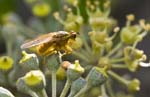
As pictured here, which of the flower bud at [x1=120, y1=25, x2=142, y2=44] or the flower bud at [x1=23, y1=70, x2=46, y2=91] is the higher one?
the flower bud at [x1=120, y1=25, x2=142, y2=44]

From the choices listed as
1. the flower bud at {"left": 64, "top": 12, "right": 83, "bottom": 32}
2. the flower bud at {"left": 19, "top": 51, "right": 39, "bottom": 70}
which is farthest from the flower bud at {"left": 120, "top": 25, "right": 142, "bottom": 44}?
the flower bud at {"left": 19, "top": 51, "right": 39, "bottom": 70}

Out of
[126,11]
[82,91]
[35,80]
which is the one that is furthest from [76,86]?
[126,11]

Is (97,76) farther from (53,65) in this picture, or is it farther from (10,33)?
(10,33)

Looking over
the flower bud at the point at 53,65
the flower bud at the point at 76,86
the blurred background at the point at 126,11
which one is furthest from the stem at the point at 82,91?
the blurred background at the point at 126,11

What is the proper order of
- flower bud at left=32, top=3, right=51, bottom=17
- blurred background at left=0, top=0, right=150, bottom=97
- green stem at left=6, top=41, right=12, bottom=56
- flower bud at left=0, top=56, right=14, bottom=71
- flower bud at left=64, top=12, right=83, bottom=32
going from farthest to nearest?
blurred background at left=0, top=0, right=150, bottom=97
flower bud at left=32, top=3, right=51, bottom=17
green stem at left=6, top=41, right=12, bottom=56
flower bud at left=64, top=12, right=83, bottom=32
flower bud at left=0, top=56, right=14, bottom=71

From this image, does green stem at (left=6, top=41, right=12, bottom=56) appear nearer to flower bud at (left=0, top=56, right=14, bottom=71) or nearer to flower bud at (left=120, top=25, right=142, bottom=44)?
flower bud at (left=0, top=56, right=14, bottom=71)

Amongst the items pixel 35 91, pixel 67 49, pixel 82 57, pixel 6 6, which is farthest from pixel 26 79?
pixel 6 6

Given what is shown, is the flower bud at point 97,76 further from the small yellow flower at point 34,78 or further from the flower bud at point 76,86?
the small yellow flower at point 34,78

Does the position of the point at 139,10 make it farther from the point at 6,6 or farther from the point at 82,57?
the point at 82,57
